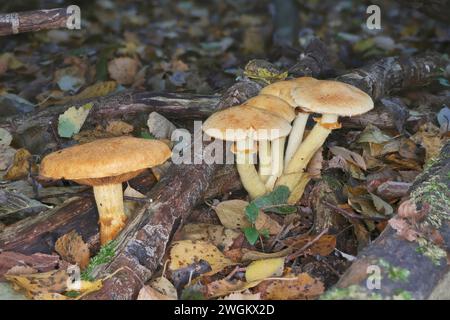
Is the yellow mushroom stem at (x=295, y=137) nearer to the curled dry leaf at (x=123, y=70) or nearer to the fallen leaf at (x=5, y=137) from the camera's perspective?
the fallen leaf at (x=5, y=137)

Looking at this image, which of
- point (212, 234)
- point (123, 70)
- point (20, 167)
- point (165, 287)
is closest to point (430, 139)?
point (212, 234)

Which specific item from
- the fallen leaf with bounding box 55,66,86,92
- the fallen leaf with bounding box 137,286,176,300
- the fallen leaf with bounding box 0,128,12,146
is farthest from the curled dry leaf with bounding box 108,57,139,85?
the fallen leaf with bounding box 137,286,176,300

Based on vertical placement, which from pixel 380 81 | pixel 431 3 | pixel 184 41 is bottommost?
pixel 184 41

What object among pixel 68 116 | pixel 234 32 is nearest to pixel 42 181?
pixel 68 116

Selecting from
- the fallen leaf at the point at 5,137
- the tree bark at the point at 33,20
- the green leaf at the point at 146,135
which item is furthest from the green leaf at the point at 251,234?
the fallen leaf at the point at 5,137

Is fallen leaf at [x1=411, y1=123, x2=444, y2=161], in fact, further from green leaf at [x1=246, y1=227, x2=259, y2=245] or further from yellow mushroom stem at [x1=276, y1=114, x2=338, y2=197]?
green leaf at [x1=246, y1=227, x2=259, y2=245]

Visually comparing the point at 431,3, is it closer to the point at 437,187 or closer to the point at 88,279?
the point at 437,187
